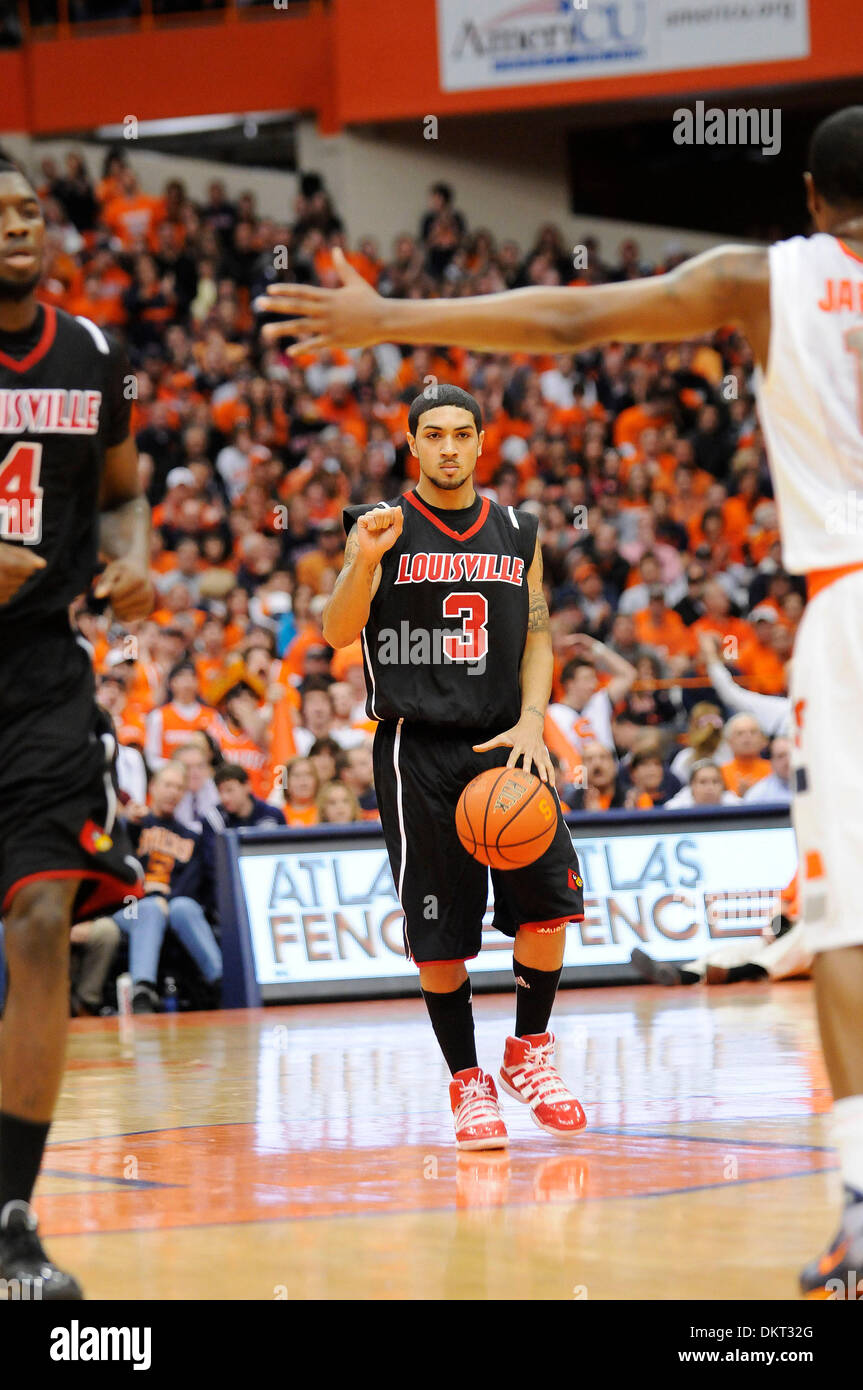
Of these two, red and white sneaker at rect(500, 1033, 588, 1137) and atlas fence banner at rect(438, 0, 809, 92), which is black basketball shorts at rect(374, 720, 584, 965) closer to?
red and white sneaker at rect(500, 1033, 588, 1137)

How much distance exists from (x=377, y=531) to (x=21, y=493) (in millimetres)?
1528

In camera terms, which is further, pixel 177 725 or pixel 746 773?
pixel 177 725

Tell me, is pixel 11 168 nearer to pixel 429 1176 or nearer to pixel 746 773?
pixel 429 1176

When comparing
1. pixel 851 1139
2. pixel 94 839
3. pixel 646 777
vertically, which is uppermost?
pixel 94 839

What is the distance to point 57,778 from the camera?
4.07 meters

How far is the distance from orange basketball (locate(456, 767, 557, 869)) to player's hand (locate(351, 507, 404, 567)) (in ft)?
2.52

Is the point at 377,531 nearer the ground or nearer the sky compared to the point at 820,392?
nearer the ground

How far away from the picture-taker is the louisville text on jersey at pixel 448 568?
5.94 meters

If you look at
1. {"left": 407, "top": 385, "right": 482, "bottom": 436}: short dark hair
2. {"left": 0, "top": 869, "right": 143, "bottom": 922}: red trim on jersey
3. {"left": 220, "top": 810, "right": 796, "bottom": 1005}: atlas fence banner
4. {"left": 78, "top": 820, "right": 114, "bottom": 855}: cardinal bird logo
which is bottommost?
{"left": 220, "top": 810, "right": 796, "bottom": 1005}: atlas fence banner

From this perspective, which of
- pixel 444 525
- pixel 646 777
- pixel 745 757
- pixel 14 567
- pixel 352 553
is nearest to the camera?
pixel 14 567

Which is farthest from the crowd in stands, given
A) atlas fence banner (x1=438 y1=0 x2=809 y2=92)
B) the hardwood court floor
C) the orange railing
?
the hardwood court floor

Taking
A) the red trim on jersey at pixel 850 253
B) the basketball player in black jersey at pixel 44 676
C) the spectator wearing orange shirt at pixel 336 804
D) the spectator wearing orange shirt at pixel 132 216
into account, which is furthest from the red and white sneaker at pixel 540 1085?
the spectator wearing orange shirt at pixel 132 216

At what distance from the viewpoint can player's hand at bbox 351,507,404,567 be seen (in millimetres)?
5527

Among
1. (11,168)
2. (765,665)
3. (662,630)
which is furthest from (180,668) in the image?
(11,168)
